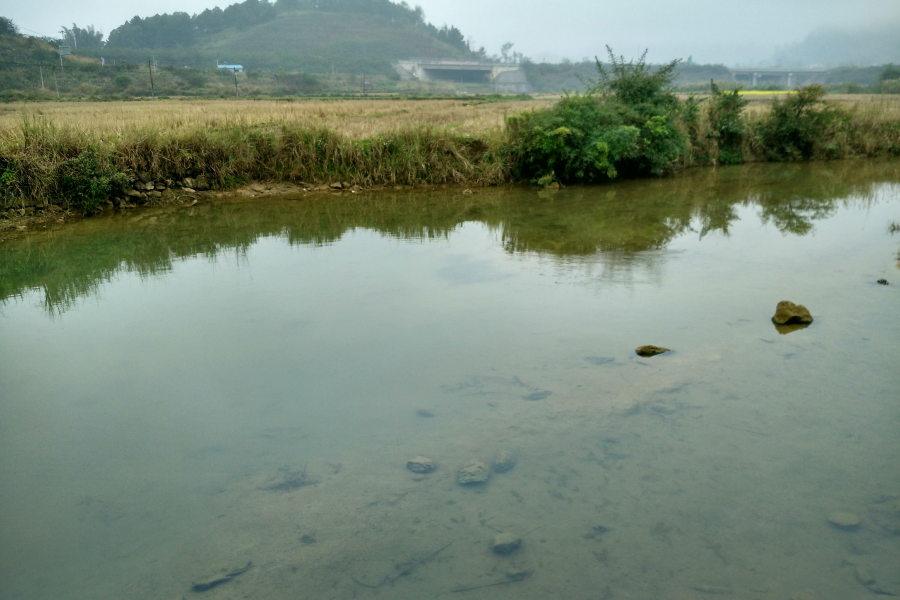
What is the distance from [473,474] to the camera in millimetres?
3604

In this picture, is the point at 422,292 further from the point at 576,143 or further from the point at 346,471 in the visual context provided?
the point at 576,143

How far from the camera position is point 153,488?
3.56m

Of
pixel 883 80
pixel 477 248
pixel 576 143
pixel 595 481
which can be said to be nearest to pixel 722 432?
pixel 595 481

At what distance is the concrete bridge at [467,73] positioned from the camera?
111m

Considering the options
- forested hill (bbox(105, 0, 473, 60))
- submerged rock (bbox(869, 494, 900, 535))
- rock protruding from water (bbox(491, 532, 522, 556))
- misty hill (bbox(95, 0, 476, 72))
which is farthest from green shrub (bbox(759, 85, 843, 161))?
forested hill (bbox(105, 0, 473, 60))

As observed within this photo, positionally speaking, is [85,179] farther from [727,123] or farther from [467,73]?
[467,73]

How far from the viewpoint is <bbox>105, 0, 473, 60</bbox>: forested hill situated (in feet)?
395

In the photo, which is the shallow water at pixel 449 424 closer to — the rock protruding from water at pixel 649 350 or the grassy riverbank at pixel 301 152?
the rock protruding from water at pixel 649 350

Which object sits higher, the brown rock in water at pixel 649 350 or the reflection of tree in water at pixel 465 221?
the reflection of tree in water at pixel 465 221

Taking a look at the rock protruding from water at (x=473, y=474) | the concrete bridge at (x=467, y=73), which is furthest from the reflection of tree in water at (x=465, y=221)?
the concrete bridge at (x=467, y=73)

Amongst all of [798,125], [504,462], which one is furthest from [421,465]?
[798,125]

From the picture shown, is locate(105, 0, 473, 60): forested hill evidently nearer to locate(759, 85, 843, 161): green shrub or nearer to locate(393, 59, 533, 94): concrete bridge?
locate(393, 59, 533, 94): concrete bridge

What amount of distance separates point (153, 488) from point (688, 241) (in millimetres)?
7411

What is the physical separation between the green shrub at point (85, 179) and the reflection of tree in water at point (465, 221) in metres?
0.61
